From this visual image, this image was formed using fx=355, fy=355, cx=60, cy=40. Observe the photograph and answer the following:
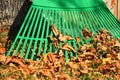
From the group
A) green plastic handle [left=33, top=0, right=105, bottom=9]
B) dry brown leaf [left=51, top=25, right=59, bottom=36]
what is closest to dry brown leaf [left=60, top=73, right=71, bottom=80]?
dry brown leaf [left=51, top=25, right=59, bottom=36]

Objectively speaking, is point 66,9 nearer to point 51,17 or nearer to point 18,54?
point 51,17

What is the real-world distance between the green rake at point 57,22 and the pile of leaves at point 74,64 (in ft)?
0.20

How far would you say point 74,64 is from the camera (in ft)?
11.4

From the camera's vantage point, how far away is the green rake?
11.8 feet

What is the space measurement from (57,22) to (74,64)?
0.51m

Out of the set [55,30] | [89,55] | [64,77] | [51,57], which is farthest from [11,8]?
[64,77]

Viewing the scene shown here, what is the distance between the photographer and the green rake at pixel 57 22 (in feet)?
11.8

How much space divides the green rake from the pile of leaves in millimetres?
62

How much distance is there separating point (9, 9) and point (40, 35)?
30.3 inches

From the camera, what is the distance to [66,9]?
12.4 ft

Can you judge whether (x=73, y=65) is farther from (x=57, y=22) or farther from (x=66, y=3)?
(x=66, y=3)

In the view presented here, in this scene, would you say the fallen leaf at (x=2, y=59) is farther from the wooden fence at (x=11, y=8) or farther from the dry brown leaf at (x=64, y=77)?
the wooden fence at (x=11, y=8)

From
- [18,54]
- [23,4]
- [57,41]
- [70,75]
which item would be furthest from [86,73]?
[23,4]

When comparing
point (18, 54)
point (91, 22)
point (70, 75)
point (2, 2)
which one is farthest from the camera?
point (2, 2)
